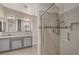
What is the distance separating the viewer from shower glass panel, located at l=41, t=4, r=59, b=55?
1446 millimetres

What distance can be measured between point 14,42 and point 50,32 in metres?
0.62

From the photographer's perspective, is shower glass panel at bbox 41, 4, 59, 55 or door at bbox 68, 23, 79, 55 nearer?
door at bbox 68, 23, 79, 55

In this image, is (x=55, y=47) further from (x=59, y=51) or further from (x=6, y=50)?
(x=6, y=50)

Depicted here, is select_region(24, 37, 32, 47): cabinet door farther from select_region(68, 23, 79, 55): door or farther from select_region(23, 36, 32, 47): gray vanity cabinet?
select_region(68, 23, 79, 55): door

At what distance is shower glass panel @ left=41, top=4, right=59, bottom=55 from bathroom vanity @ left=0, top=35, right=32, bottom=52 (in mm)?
256

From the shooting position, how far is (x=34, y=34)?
1.46 metres

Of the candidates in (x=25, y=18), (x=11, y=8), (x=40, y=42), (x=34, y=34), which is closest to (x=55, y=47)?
(x=40, y=42)

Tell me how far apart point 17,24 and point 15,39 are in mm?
251

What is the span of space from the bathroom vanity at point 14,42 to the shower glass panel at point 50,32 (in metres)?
0.26

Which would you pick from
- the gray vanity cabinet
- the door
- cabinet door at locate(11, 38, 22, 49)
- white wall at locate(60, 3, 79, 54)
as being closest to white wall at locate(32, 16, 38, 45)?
the gray vanity cabinet

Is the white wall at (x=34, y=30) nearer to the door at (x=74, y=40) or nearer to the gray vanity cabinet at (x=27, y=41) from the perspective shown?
the gray vanity cabinet at (x=27, y=41)

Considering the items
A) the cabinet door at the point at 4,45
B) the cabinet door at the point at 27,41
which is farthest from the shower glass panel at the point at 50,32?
the cabinet door at the point at 4,45

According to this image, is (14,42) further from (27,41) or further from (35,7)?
(35,7)

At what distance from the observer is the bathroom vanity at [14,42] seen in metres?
1.39
